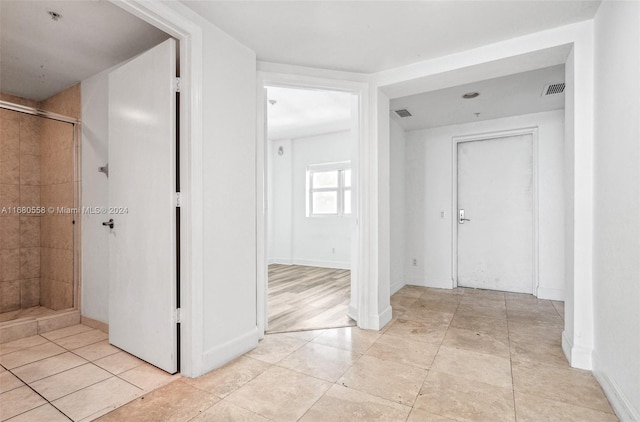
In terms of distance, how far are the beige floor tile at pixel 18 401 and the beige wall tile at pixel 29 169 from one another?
2.50 metres

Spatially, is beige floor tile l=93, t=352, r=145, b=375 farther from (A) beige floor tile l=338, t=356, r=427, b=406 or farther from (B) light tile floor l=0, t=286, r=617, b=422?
(A) beige floor tile l=338, t=356, r=427, b=406

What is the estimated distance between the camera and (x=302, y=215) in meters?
6.52

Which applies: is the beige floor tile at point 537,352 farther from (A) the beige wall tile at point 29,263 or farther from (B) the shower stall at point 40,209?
(A) the beige wall tile at point 29,263

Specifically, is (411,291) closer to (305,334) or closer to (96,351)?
(305,334)

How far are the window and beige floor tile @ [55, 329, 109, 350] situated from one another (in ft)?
13.8

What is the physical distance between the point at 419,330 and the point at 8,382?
3.03m

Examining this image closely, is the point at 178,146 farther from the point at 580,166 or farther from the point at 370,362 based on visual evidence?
the point at 580,166

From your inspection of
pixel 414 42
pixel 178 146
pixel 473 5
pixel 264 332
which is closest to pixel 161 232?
pixel 178 146

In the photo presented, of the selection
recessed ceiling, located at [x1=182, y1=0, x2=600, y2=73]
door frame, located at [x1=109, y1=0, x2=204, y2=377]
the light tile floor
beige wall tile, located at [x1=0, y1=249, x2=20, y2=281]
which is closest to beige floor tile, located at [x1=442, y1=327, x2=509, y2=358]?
the light tile floor

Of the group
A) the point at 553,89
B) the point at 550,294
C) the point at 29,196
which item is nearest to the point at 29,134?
the point at 29,196

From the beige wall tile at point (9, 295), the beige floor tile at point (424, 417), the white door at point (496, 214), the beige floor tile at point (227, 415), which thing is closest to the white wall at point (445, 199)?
the white door at point (496, 214)

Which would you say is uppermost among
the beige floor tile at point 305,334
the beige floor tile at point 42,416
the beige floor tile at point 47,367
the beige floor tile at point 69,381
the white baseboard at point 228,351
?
the white baseboard at point 228,351

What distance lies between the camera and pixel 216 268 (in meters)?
2.18

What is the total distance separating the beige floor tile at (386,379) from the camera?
184 centimetres
